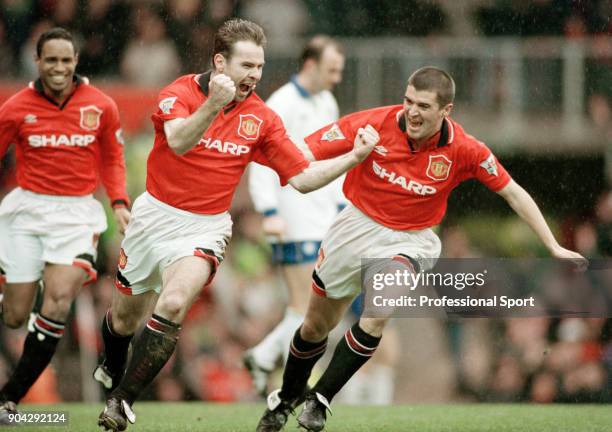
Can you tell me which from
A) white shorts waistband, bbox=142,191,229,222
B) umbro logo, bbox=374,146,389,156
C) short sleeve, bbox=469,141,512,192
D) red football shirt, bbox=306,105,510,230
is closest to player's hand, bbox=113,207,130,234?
white shorts waistband, bbox=142,191,229,222

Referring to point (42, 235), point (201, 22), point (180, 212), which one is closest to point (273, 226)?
point (42, 235)

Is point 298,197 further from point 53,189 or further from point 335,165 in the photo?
point 335,165

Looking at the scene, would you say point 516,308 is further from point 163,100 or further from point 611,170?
point 163,100

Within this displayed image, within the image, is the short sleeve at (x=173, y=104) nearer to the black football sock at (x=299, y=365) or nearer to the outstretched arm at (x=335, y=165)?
the outstretched arm at (x=335, y=165)

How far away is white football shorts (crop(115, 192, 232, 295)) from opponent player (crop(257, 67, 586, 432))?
2.32 ft

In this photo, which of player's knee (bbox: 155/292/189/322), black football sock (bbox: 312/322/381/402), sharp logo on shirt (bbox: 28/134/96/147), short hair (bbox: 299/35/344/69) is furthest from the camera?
short hair (bbox: 299/35/344/69)

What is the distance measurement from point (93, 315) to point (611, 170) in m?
6.05

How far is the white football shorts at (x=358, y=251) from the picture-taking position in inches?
284

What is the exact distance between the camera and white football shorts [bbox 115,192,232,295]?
6.87 meters

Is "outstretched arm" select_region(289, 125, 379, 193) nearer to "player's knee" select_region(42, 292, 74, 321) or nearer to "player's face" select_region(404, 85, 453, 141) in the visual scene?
"player's face" select_region(404, 85, 453, 141)

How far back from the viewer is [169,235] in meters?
6.96

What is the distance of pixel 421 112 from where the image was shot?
23.1 ft

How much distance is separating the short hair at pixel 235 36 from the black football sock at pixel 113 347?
1.91m

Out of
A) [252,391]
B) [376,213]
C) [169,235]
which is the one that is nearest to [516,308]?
[252,391]
